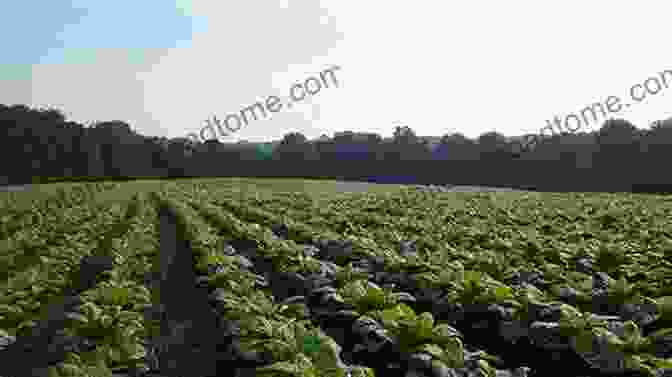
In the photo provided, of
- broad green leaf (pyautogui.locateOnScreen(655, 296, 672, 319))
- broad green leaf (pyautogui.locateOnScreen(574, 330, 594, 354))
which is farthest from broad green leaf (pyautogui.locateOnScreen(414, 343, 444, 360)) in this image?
broad green leaf (pyautogui.locateOnScreen(655, 296, 672, 319))

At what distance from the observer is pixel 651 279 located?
837 cm

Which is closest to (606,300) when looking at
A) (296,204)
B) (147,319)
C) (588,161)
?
(147,319)

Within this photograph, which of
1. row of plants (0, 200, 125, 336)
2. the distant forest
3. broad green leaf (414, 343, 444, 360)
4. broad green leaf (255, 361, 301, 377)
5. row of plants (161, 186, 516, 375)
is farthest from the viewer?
the distant forest

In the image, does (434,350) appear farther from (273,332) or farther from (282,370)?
(273,332)

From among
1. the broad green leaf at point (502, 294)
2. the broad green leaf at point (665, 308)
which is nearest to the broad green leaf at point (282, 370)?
the broad green leaf at point (502, 294)

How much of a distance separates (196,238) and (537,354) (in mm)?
9395

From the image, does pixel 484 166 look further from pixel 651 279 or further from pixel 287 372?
pixel 287 372

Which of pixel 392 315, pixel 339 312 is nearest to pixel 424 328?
pixel 392 315

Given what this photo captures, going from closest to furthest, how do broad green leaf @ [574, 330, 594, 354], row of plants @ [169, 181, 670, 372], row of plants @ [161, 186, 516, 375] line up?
1. row of plants @ [161, 186, 516, 375]
2. broad green leaf @ [574, 330, 594, 354]
3. row of plants @ [169, 181, 670, 372]

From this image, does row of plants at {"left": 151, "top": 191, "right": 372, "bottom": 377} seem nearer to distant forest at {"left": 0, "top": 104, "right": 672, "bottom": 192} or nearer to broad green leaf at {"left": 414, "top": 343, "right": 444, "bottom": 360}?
broad green leaf at {"left": 414, "top": 343, "right": 444, "bottom": 360}

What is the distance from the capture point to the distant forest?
62.2 m

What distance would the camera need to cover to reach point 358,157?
79.8 m

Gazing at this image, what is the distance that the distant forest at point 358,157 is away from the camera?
6216 cm

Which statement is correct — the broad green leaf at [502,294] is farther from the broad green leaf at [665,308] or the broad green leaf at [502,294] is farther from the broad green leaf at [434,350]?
the broad green leaf at [434,350]
